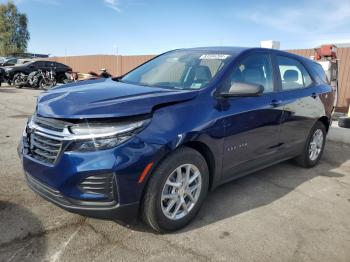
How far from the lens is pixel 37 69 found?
1955 centimetres

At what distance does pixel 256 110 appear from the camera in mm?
3658

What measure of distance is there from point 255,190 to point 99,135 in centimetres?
241

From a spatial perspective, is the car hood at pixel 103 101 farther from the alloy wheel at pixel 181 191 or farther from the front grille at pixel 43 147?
the alloy wheel at pixel 181 191

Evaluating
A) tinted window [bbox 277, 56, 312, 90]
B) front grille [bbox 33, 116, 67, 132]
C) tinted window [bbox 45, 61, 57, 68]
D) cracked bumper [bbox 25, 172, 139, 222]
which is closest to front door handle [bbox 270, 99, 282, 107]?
tinted window [bbox 277, 56, 312, 90]

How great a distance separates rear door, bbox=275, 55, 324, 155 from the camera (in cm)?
426

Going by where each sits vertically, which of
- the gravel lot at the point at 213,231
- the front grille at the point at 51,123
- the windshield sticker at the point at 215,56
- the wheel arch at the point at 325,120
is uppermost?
the windshield sticker at the point at 215,56

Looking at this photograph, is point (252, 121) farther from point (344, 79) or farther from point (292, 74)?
point (344, 79)

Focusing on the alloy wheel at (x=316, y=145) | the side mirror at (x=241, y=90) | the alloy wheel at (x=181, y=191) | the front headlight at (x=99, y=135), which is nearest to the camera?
the front headlight at (x=99, y=135)

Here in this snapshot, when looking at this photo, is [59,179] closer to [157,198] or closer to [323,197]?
[157,198]

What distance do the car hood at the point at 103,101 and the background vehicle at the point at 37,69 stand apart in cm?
1791

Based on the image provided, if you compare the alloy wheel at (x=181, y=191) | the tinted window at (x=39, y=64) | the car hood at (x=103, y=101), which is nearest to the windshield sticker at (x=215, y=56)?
the car hood at (x=103, y=101)

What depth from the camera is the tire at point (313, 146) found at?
4.99m

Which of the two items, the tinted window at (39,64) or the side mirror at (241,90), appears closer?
the side mirror at (241,90)

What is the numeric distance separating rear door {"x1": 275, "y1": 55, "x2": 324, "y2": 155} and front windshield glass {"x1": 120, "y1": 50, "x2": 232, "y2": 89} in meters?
1.07
